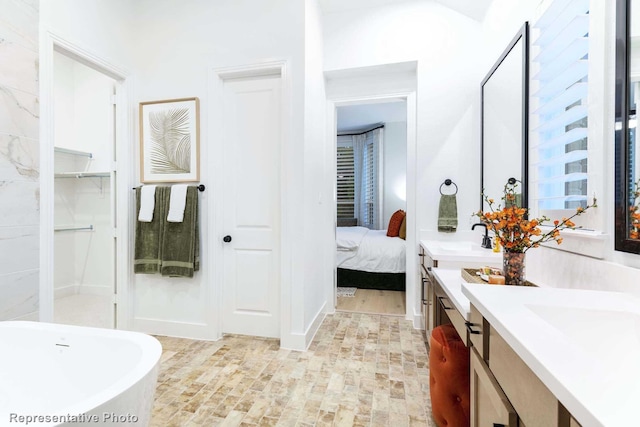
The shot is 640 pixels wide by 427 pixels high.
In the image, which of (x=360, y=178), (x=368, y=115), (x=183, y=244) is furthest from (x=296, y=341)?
(x=360, y=178)

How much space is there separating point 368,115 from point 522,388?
546 cm

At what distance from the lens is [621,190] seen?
1048 millimetres

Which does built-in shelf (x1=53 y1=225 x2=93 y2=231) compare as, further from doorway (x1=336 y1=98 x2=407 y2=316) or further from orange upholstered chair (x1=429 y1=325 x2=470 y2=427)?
orange upholstered chair (x1=429 y1=325 x2=470 y2=427)

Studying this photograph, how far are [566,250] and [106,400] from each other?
5.89 feet

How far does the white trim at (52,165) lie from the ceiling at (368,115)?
331cm

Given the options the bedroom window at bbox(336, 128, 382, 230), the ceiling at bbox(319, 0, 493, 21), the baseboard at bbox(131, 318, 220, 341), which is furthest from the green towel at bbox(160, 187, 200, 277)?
the bedroom window at bbox(336, 128, 382, 230)

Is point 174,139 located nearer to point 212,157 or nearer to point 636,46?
point 212,157

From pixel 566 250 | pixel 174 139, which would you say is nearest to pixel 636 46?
pixel 566 250

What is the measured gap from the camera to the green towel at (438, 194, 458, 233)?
9.00 ft

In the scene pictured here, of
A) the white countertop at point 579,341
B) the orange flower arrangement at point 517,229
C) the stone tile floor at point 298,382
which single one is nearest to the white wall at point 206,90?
the stone tile floor at point 298,382

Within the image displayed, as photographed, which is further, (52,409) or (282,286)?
(282,286)

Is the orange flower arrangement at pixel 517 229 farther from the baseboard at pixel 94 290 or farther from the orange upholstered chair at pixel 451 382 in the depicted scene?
the baseboard at pixel 94 290

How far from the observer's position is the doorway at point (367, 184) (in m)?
4.03

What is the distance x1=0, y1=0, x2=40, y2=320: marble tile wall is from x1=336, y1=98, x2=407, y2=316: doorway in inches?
121
